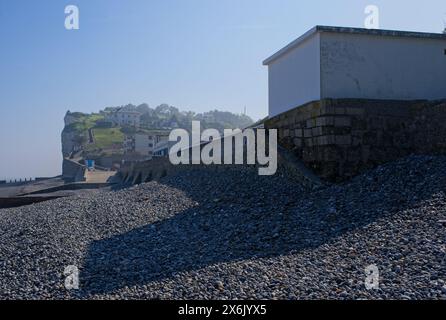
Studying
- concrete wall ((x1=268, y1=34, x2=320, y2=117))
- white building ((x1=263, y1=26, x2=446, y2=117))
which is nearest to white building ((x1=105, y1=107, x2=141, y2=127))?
concrete wall ((x1=268, y1=34, x2=320, y2=117))

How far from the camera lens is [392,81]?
11133 mm

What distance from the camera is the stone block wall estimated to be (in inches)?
410

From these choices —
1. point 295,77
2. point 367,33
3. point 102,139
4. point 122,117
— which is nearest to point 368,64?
point 367,33

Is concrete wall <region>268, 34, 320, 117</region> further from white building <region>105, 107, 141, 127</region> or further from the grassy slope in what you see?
white building <region>105, 107, 141, 127</region>

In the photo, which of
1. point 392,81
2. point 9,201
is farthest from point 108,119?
point 392,81

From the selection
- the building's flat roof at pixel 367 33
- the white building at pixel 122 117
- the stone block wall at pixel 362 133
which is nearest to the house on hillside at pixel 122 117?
the white building at pixel 122 117

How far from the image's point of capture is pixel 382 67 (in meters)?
11.1

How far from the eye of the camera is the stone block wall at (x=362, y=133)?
34.1ft

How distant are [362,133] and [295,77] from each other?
2564 mm

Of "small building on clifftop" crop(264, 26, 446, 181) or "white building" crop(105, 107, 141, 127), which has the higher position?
"white building" crop(105, 107, 141, 127)

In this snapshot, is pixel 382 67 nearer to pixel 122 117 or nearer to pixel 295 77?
pixel 295 77

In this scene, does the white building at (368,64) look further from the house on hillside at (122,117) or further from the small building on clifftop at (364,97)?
the house on hillside at (122,117)

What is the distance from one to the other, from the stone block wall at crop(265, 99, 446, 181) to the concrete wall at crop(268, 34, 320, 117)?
687 mm
